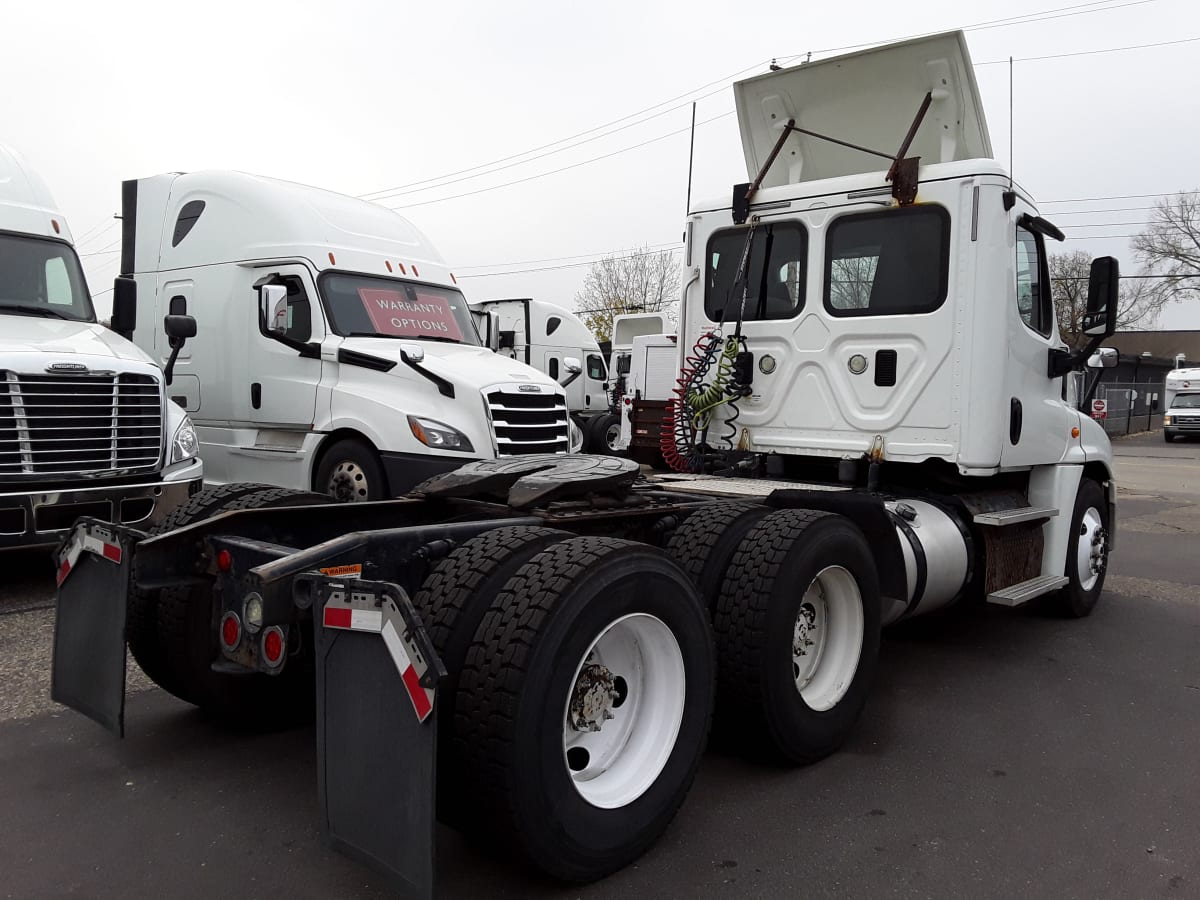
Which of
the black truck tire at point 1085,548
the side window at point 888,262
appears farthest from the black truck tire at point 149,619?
the black truck tire at point 1085,548

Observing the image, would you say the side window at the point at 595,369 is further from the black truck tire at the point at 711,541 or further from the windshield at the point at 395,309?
the black truck tire at the point at 711,541

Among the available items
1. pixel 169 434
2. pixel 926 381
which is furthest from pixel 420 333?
A: pixel 926 381

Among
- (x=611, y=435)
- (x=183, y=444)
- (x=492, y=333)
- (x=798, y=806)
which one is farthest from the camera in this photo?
(x=611, y=435)

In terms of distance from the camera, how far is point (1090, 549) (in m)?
6.64

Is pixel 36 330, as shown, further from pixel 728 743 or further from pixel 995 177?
pixel 995 177

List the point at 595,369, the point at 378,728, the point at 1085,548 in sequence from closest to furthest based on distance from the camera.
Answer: the point at 378,728
the point at 1085,548
the point at 595,369

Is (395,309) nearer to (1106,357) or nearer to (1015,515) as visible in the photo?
(1015,515)

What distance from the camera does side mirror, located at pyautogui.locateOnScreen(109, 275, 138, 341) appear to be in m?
7.85

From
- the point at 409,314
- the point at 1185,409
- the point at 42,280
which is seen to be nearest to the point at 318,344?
the point at 409,314

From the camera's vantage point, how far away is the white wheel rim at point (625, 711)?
2.98m

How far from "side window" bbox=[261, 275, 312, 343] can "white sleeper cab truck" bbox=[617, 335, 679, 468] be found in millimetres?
7827

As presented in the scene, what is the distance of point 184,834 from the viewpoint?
125 inches

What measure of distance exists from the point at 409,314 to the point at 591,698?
22.6 feet

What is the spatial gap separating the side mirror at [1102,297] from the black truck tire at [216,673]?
4786 mm
